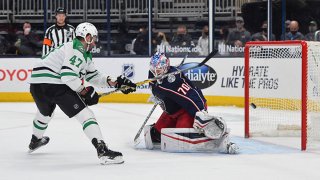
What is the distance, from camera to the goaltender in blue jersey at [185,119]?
17.9 ft

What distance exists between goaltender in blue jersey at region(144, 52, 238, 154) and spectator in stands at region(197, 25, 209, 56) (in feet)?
17.0

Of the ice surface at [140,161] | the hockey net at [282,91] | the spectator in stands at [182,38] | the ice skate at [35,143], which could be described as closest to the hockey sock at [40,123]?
the ice skate at [35,143]

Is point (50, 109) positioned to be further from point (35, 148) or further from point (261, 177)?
point (261, 177)

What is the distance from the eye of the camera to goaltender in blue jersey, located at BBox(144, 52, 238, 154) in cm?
546

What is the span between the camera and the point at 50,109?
17.8 ft

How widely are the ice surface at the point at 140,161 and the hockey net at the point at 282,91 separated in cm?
20

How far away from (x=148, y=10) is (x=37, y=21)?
1.73 metres

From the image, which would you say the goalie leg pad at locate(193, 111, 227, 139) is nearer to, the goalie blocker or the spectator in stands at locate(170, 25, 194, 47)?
the goalie blocker

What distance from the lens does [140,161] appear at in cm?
515

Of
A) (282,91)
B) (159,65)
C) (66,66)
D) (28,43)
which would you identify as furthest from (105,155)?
(28,43)

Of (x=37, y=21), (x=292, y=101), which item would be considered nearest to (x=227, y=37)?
(x=37, y=21)

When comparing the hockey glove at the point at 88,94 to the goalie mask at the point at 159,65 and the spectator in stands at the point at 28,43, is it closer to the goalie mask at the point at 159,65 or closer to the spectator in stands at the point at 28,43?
the goalie mask at the point at 159,65

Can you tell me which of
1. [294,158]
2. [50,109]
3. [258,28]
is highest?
[258,28]

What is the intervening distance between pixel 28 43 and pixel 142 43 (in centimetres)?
170
